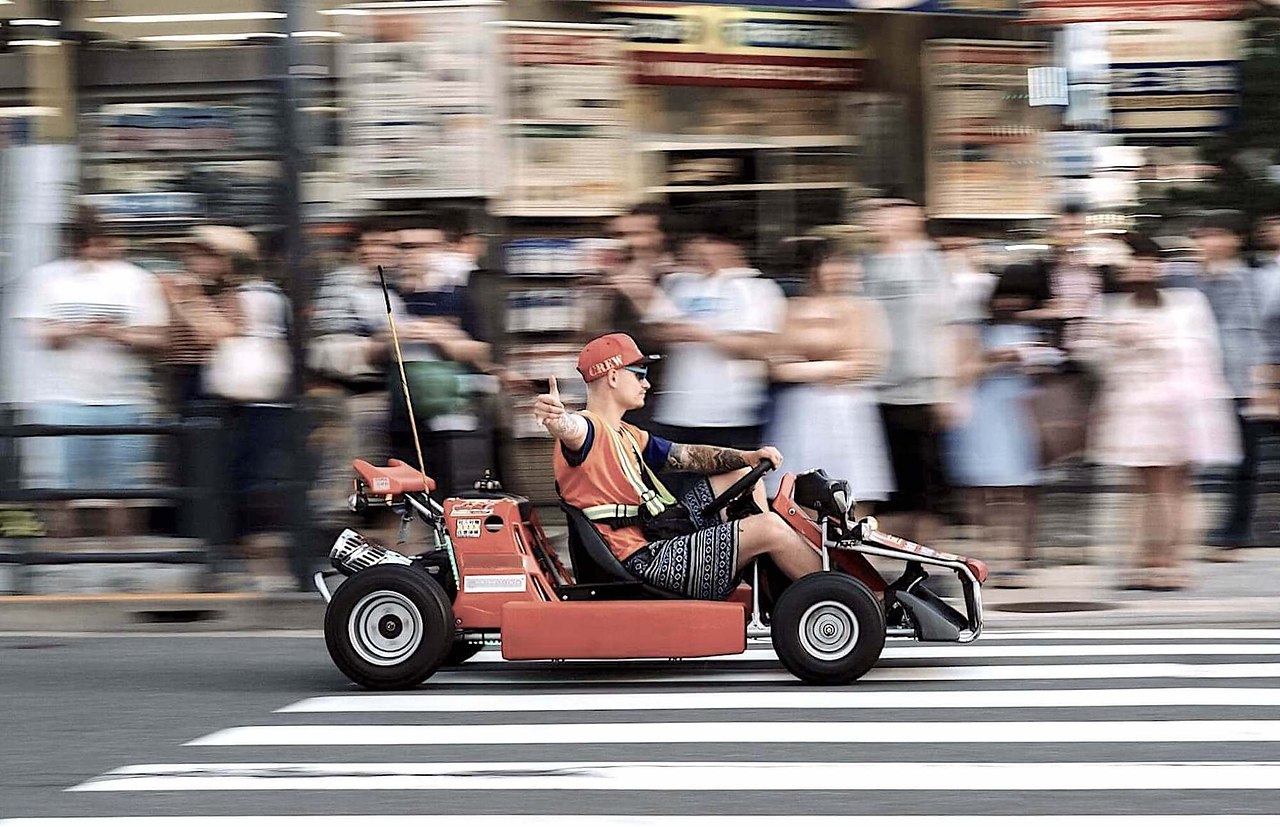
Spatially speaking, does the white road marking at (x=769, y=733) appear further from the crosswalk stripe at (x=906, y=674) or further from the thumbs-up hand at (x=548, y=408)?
the thumbs-up hand at (x=548, y=408)

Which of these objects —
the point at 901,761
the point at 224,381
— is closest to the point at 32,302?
the point at 224,381

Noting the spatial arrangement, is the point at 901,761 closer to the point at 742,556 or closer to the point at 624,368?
the point at 742,556

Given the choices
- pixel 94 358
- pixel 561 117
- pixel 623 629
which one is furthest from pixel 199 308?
→ pixel 561 117

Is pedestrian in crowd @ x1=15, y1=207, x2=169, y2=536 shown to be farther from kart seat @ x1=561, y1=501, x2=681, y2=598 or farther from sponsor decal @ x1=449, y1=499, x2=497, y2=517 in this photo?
kart seat @ x1=561, y1=501, x2=681, y2=598

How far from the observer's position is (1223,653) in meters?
8.56

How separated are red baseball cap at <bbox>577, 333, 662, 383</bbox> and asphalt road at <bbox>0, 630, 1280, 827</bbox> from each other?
1.20 meters

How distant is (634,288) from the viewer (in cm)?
1076

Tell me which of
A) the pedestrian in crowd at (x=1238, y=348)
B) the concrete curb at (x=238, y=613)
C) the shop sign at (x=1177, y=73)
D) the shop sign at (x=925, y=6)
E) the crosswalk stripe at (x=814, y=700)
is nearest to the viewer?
the crosswalk stripe at (x=814, y=700)

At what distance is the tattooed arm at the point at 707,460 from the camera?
26.9ft

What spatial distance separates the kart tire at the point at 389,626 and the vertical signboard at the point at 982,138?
775 centimetres

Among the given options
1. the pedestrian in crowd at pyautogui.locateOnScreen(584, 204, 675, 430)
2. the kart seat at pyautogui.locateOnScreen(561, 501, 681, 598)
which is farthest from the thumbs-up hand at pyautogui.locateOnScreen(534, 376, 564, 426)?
the pedestrian in crowd at pyautogui.locateOnScreen(584, 204, 675, 430)

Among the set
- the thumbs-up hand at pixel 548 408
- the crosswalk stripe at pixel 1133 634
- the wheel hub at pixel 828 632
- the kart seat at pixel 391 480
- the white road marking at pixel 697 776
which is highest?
the thumbs-up hand at pixel 548 408
